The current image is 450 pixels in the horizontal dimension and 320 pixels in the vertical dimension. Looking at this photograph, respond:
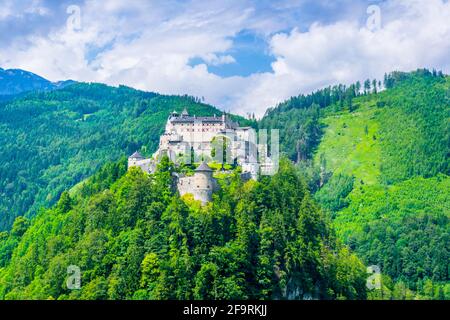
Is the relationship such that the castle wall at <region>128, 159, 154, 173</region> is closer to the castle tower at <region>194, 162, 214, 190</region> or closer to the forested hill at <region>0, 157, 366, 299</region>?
the forested hill at <region>0, 157, 366, 299</region>

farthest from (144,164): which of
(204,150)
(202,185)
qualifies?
(202,185)

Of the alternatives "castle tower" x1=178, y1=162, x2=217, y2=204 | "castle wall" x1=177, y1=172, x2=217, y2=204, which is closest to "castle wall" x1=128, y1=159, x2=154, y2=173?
"castle wall" x1=177, y1=172, x2=217, y2=204

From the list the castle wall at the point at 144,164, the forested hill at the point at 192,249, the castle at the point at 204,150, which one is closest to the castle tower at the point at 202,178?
the castle at the point at 204,150

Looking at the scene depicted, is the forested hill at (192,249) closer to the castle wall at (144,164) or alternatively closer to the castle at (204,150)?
the castle at (204,150)

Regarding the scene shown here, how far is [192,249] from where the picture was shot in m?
86.9

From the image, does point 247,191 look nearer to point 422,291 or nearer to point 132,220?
point 132,220

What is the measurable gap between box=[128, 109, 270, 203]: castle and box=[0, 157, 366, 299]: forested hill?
2.51m

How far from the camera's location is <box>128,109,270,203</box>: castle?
9744cm

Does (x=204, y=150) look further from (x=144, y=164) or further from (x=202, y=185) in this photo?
(x=202, y=185)

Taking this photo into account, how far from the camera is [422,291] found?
13912 cm

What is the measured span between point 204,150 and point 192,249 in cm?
3204

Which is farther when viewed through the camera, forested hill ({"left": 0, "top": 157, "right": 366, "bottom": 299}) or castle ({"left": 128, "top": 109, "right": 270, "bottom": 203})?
castle ({"left": 128, "top": 109, "right": 270, "bottom": 203})
